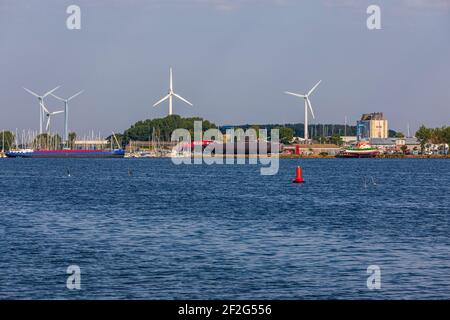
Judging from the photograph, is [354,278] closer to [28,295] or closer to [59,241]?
[28,295]

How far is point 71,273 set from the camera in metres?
33.2

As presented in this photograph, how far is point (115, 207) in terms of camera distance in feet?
230

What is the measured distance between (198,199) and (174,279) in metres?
49.7

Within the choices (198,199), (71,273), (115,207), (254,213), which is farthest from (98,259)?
(198,199)

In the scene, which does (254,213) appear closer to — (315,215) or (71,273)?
(315,215)

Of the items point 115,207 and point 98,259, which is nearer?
point 98,259

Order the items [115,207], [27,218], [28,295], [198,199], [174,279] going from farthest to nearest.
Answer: [198,199], [115,207], [27,218], [174,279], [28,295]

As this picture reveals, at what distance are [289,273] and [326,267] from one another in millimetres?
2230

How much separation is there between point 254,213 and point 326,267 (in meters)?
29.0

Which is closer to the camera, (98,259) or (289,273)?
(289,273)
